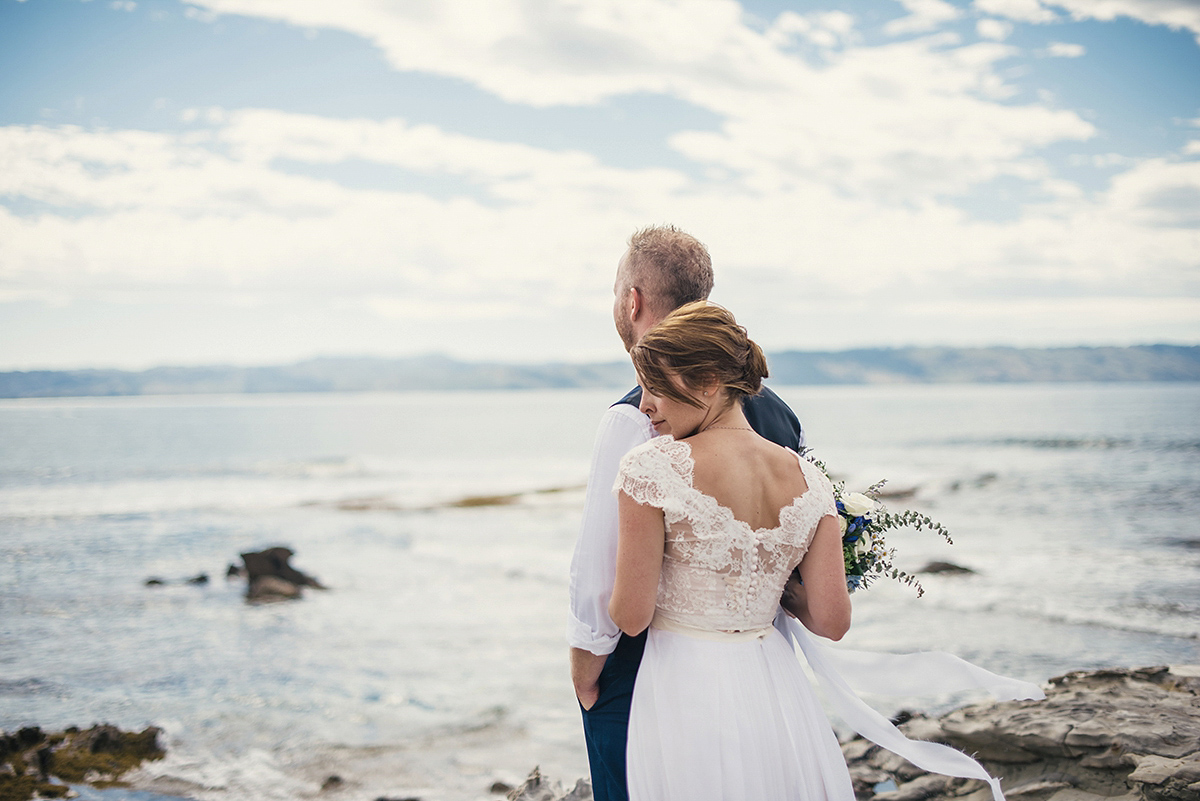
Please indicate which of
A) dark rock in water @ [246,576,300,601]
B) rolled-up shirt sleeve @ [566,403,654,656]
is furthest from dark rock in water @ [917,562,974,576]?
rolled-up shirt sleeve @ [566,403,654,656]

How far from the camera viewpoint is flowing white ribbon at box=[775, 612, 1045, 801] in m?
3.22

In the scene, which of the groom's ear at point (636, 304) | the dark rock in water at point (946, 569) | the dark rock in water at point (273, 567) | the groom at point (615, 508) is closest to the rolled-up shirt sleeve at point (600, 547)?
the groom at point (615, 508)

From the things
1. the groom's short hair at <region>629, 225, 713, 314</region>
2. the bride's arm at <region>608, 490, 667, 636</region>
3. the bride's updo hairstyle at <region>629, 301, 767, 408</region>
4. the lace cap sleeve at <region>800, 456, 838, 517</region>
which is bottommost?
the bride's arm at <region>608, 490, 667, 636</region>

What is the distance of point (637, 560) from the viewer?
8.18 feet

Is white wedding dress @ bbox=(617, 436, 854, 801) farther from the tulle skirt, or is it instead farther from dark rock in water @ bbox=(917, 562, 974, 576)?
dark rock in water @ bbox=(917, 562, 974, 576)

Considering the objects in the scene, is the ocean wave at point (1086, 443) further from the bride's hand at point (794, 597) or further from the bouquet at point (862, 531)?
the bride's hand at point (794, 597)

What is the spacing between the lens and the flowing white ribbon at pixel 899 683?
322 centimetres

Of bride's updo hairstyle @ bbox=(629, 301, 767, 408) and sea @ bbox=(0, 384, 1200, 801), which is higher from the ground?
bride's updo hairstyle @ bbox=(629, 301, 767, 408)

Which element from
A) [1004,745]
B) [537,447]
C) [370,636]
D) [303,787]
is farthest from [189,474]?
[1004,745]

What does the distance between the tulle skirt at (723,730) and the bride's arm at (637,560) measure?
0.33 meters

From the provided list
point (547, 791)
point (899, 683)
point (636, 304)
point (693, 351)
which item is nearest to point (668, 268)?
point (636, 304)

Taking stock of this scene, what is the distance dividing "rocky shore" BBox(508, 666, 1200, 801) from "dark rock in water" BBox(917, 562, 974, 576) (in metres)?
8.92

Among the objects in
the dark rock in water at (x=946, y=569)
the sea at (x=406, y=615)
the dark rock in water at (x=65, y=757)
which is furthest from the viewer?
the dark rock in water at (x=946, y=569)

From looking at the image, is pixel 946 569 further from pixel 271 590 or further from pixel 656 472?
pixel 656 472
